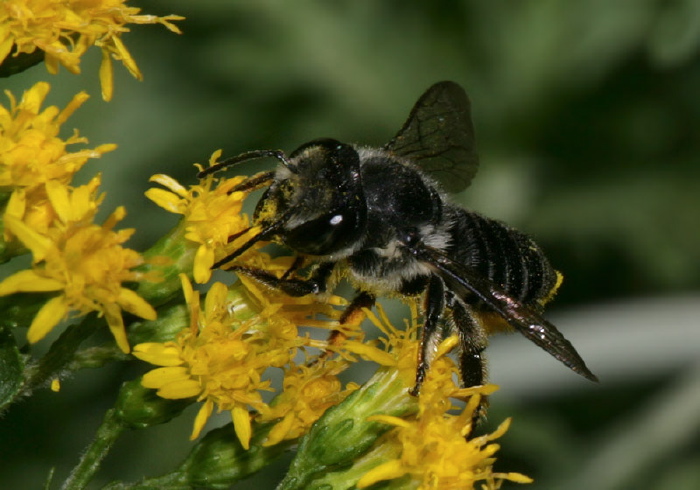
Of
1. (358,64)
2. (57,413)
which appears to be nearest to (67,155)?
(57,413)

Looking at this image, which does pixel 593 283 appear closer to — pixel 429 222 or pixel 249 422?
pixel 429 222

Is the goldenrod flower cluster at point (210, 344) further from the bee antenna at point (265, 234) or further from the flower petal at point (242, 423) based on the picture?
the bee antenna at point (265, 234)

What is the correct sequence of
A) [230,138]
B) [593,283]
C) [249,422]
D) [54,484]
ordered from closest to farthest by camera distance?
[249,422], [54,484], [230,138], [593,283]

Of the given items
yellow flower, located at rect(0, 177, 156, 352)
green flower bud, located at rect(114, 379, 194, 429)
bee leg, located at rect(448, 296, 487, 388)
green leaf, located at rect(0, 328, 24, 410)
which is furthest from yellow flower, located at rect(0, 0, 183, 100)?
bee leg, located at rect(448, 296, 487, 388)

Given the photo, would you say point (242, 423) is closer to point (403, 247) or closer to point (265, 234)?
point (265, 234)

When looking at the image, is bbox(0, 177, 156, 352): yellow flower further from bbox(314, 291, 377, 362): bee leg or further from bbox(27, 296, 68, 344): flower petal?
bbox(314, 291, 377, 362): bee leg
